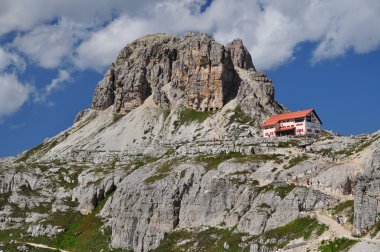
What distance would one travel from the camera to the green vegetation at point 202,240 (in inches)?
3664

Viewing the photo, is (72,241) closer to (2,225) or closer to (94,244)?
(94,244)

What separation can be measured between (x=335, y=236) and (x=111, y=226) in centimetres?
6790

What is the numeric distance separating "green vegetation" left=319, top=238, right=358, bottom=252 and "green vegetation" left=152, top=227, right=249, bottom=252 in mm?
17972

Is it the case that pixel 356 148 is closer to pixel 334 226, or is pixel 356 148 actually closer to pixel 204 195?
pixel 204 195

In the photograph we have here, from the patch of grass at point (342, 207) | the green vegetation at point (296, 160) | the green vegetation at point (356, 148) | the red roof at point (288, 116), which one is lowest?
the patch of grass at point (342, 207)

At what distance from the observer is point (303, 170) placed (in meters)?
104

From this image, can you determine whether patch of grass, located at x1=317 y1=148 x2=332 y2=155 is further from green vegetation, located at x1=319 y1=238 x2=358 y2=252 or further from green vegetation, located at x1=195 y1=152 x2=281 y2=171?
green vegetation, located at x1=319 y1=238 x2=358 y2=252

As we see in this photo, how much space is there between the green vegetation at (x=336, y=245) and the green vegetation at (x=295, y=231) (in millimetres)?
5750

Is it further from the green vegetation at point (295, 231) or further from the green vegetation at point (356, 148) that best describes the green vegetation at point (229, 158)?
the green vegetation at point (295, 231)

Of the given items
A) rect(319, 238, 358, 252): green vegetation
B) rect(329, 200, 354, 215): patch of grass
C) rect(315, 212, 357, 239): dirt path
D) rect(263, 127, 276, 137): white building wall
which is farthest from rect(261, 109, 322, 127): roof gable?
rect(319, 238, 358, 252): green vegetation

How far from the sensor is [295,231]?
8394 cm

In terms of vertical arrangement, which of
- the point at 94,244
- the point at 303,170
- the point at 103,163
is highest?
the point at 103,163

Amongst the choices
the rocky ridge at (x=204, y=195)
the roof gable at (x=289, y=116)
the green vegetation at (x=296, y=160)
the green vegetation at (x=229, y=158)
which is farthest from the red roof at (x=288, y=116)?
the green vegetation at (x=296, y=160)

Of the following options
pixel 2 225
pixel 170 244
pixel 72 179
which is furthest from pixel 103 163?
pixel 170 244
